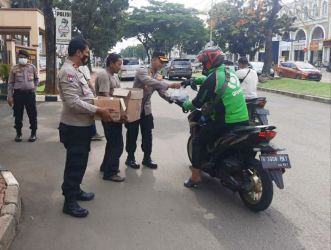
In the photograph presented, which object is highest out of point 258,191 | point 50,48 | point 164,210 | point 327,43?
point 327,43

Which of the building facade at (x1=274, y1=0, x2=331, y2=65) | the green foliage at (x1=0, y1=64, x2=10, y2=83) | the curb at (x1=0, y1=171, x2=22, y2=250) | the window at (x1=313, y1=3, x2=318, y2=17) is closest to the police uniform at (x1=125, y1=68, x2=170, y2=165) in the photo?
the curb at (x1=0, y1=171, x2=22, y2=250)

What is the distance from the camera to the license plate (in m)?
4.30

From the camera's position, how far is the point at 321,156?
712 cm

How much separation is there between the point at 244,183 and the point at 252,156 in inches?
12.3

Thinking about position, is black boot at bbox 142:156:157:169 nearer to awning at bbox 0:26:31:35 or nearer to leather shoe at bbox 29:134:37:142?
leather shoe at bbox 29:134:37:142

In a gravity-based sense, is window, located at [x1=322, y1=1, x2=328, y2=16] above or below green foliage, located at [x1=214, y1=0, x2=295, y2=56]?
above

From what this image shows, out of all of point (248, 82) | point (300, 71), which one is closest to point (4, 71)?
point (248, 82)

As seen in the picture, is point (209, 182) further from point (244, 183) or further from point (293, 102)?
point (293, 102)

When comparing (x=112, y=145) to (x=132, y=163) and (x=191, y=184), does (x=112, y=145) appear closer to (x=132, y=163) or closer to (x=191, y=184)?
(x=132, y=163)

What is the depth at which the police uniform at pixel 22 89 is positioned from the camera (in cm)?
777

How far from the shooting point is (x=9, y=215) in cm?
386

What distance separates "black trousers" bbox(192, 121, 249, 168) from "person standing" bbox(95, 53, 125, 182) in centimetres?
103

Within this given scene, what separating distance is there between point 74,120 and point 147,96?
2.00 m

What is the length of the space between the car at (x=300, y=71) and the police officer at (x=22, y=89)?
2202 cm
